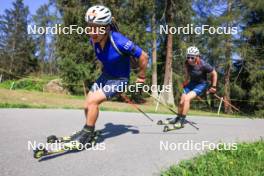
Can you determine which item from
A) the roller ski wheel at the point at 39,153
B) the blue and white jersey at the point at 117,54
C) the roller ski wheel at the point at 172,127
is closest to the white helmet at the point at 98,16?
the blue and white jersey at the point at 117,54

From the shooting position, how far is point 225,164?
483 cm

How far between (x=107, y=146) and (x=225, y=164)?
6.37 ft

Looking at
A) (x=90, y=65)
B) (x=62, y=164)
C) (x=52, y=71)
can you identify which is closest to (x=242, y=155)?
(x=62, y=164)

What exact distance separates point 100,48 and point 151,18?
2643cm

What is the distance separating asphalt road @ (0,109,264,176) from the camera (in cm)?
446

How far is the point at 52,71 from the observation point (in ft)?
262

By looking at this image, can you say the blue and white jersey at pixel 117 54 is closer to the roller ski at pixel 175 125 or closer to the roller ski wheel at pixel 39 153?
the roller ski wheel at pixel 39 153

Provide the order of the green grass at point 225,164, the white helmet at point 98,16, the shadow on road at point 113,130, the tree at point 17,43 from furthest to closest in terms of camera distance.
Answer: the tree at point 17,43 < the shadow on road at point 113,130 < the white helmet at point 98,16 < the green grass at point 225,164

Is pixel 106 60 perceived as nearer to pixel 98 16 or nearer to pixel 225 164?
pixel 98 16

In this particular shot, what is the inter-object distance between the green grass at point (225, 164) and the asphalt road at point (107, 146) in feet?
0.96

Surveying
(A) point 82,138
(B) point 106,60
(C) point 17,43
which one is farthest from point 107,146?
(C) point 17,43

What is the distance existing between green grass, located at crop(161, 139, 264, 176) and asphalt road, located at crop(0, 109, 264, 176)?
29 cm

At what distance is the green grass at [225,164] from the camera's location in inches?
175

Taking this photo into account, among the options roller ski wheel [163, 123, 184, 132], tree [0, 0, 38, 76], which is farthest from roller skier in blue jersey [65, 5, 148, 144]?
tree [0, 0, 38, 76]
